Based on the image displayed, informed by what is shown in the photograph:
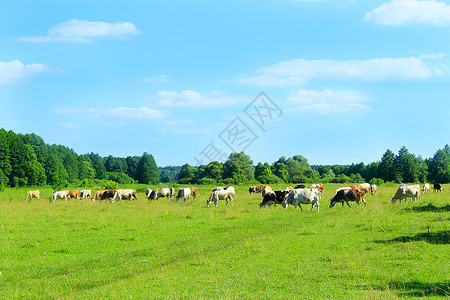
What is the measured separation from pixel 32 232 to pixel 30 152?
74.7 meters

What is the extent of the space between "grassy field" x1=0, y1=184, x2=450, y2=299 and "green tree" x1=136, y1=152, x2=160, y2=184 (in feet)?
350

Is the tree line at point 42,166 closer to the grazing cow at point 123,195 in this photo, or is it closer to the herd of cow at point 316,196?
the grazing cow at point 123,195

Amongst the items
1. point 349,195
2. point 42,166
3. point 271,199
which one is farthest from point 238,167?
point 349,195

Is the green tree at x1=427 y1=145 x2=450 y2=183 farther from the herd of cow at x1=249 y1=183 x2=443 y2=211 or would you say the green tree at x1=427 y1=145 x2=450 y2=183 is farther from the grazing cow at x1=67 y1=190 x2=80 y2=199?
the grazing cow at x1=67 y1=190 x2=80 y2=199

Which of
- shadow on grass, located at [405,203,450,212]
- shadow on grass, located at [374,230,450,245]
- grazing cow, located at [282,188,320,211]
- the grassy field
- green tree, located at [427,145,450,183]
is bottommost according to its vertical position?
the grassy field

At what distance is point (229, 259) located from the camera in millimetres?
11891

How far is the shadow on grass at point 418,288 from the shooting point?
25.5 feet

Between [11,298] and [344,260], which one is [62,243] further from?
[344,260]

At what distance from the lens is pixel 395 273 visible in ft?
30.8

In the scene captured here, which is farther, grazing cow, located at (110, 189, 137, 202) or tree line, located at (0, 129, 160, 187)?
tree line, located at (0, 129, 160, 187)

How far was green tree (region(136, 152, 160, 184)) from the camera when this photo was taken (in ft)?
418

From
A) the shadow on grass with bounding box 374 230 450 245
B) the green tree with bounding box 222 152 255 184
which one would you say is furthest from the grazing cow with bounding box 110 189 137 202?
the green tree with bounding box 222 152 255 184

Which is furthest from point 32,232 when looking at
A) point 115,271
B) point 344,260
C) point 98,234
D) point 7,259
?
point 344,260

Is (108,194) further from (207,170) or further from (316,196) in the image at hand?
(207,170)
